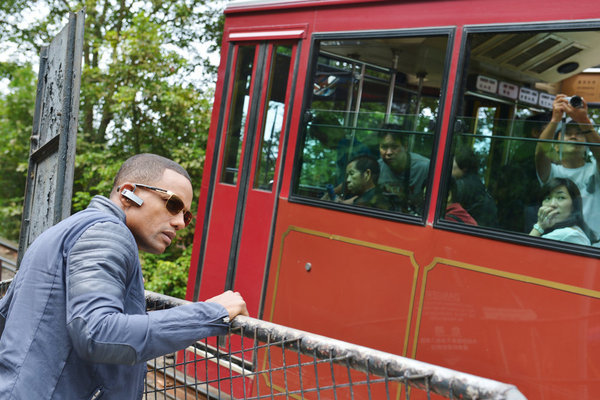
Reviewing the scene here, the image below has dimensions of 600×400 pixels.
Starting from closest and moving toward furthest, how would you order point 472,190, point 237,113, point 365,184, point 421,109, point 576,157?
point 576,157 → point 472,190 → point 421,109 → point 365,184 → point 237,113

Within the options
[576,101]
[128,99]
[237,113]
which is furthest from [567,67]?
[128,99]

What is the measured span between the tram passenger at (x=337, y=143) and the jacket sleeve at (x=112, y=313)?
7.92ft

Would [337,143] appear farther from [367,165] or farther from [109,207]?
[109,207]

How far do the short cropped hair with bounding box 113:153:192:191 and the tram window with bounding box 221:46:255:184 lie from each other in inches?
111

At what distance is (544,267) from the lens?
120 inches

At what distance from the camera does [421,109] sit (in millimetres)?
3709

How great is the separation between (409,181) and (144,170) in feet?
6.98

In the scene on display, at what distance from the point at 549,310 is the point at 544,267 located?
0.68 feet

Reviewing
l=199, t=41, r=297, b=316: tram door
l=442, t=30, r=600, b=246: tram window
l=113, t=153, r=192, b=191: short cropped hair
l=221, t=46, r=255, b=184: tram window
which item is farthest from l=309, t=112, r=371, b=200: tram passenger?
l=113, t=153, r=192, b=191: short cropped hair

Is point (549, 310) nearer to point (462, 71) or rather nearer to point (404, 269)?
point (404, 269)

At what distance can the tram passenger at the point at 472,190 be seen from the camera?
3346 millimetres

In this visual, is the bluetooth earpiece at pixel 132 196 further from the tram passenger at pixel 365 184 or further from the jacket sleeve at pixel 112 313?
the tram passenger at pixel 365 184

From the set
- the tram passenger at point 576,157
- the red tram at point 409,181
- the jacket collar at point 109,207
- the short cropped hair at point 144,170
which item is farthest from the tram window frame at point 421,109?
the jacket collar at point 109,207

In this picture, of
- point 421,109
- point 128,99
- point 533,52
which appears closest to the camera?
point 533,52
